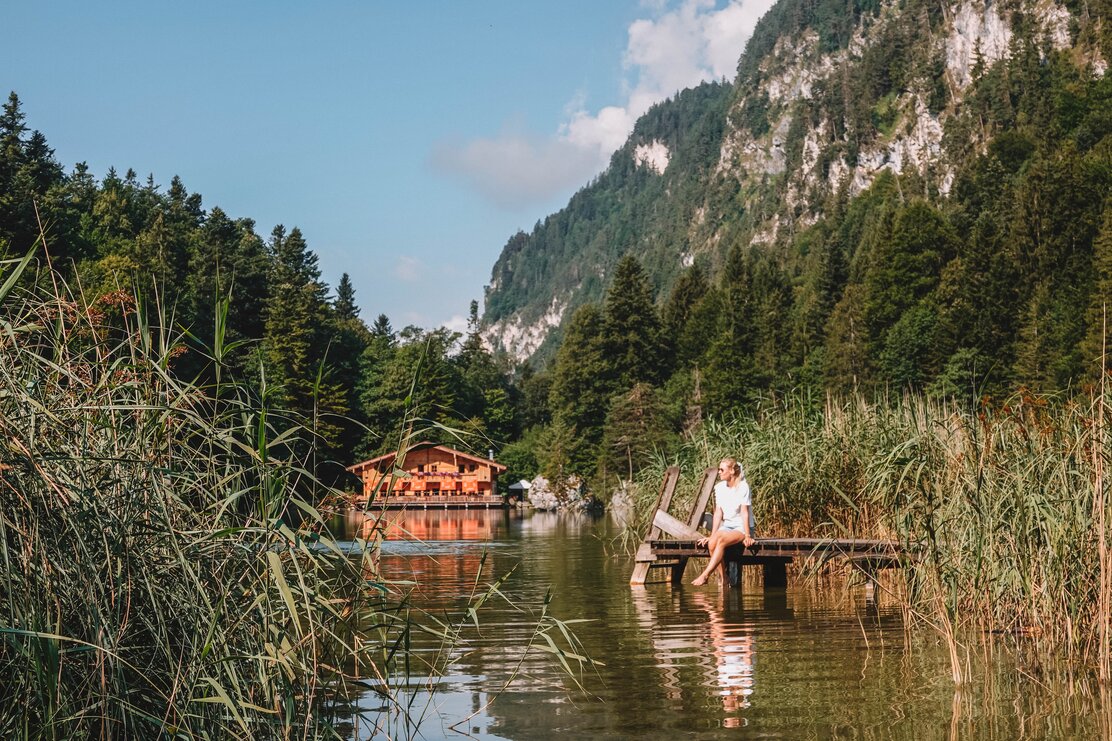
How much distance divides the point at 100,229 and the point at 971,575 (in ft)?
231

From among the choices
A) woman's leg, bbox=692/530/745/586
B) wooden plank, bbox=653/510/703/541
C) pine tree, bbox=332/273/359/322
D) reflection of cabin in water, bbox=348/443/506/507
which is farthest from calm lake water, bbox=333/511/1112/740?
pine tree, bbox=332/273/359/322

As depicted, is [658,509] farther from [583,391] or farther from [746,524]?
[583,391]

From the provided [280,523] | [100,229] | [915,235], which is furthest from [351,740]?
[100,229]

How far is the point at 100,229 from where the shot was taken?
70.5 meters

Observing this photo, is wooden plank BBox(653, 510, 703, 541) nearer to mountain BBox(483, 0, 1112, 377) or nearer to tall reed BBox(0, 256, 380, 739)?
tall reed BBox(0, 256, 380, 739)

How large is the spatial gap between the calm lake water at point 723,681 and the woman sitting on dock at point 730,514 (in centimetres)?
58

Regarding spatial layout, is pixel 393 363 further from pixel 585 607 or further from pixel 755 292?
pixel 585 607

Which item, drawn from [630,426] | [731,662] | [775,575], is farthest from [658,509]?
[630,426]

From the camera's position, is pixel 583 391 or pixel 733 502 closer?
pixel 733 502

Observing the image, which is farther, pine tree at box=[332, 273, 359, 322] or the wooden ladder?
pine tree at box=[332, 273, 359, 322]

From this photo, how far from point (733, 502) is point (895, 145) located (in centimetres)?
12112

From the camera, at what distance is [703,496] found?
1420 cm

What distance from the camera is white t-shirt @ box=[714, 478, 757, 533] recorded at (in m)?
12.1

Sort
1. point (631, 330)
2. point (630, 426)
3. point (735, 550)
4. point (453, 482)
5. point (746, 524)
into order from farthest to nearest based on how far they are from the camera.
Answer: point (631, 330) < point (453, 482) < point (630, 426) < point (735, 550) < point (746, 524)
